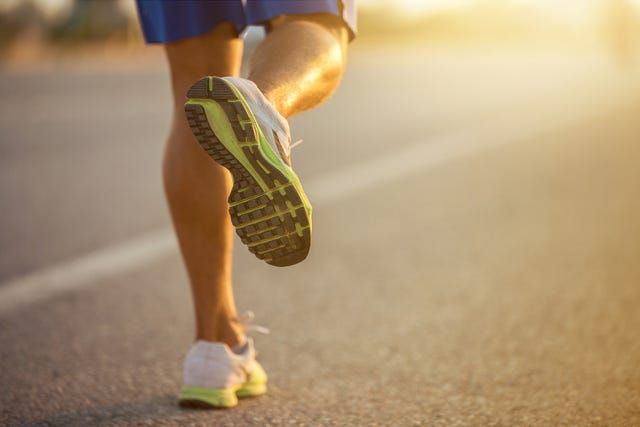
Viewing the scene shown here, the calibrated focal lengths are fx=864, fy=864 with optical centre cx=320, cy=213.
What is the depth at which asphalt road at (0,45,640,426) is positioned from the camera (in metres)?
2.27

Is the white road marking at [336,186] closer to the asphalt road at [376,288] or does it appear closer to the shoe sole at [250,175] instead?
the asphalt road at [376,288]

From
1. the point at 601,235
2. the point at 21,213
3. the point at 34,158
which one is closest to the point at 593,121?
the point at 601,235

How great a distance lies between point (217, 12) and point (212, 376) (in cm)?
92

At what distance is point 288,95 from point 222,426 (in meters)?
0.81

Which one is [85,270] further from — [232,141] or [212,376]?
[232,141]

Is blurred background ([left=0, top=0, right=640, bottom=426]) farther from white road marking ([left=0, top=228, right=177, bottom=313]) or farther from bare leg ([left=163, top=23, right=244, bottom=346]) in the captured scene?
bare leg ([left=163, top=23, right=244, bottom=346])

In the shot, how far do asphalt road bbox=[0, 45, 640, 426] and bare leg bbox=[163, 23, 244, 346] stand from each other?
282 mm

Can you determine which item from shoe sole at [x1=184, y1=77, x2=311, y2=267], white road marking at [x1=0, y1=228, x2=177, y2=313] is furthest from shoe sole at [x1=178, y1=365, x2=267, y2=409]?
white road marking at [x1=0, y1=228, x2=177, y2=313]

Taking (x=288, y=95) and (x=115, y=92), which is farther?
(x=115, y=92)

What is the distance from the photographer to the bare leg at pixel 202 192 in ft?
7.19

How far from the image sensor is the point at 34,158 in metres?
6.62

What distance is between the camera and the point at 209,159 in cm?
220

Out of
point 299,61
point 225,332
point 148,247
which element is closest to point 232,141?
point 299,61

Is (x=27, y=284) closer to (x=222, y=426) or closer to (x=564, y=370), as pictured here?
(x=222, y=426)
